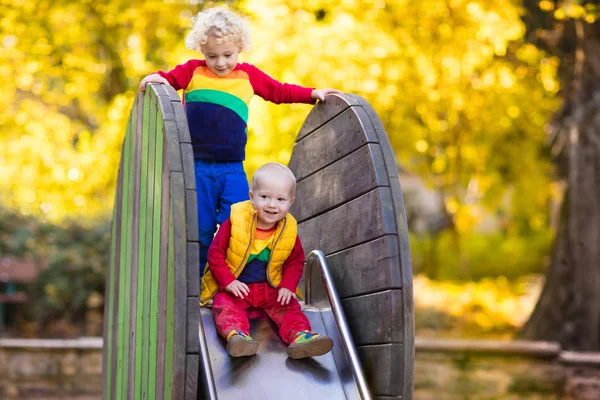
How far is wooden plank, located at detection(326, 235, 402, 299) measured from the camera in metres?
3.80

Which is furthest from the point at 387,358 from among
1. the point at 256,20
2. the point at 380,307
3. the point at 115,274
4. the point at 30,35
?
the point at 30,35

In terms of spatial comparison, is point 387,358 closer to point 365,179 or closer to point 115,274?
point 365,179

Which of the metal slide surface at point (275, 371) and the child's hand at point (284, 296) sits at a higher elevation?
the child's hand at point (284, 296)

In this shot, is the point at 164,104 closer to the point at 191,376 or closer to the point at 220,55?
the point at 220,55

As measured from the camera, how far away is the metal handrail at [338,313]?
3.92 meters

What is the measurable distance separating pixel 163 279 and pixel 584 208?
7.40 metres

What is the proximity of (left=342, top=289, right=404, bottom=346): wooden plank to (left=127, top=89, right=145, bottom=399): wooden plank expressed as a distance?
0.99m

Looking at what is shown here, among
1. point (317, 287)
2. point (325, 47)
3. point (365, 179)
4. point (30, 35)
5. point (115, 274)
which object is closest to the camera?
point (365, 179)

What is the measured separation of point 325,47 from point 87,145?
19.3 feet

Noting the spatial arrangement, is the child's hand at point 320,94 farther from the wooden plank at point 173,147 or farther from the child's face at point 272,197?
the wooden plank at point 173,147

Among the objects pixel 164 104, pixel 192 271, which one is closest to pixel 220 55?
pixel 164 104

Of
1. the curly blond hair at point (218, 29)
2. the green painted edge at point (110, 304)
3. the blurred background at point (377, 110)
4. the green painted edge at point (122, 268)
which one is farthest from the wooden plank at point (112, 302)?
the blurred background at point (377, 110)

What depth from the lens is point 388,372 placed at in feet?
Result: 12.5

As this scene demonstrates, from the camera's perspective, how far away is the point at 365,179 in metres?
4.08
